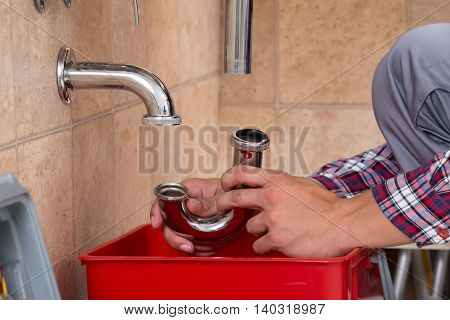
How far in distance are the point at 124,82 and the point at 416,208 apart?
29cm

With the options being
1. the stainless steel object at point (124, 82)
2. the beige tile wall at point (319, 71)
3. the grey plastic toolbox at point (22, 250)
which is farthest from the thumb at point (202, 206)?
the beige tile wall at point (319, 71)

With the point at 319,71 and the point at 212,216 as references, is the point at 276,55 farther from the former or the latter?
the point at 212,216

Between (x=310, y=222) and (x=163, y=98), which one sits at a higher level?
(x=163, y=98)

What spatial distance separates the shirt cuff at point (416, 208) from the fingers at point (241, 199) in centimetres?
11

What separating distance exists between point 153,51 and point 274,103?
0.44m

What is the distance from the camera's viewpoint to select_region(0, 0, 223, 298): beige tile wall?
23.7 inches

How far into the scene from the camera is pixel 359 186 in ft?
2.96

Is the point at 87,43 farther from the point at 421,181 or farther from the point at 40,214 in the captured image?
the point at 421,181

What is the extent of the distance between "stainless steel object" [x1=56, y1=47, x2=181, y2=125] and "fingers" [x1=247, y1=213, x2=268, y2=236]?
120 millimetres

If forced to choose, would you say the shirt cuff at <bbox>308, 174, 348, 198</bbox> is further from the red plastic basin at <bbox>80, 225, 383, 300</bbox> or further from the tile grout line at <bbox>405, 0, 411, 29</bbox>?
the tile grout line at <bbox>405, 0, 411, 29</bbox>

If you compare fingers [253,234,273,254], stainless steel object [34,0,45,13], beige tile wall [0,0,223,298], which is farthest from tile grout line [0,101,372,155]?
fingers [253,234,273,254]

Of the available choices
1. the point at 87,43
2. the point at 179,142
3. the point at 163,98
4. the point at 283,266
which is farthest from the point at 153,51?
the point at 283,266

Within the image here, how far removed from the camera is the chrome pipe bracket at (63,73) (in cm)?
68

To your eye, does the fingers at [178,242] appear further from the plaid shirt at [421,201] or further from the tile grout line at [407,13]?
the tile grout line at [407,13]
